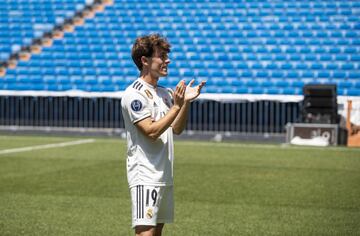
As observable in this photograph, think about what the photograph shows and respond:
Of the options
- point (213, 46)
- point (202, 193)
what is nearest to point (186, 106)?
point (202, 193)

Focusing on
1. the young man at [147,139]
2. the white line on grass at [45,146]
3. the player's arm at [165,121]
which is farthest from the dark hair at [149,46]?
the white line on grass at [45,146]

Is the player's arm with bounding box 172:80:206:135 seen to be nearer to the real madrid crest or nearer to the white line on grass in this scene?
the real madrid crest

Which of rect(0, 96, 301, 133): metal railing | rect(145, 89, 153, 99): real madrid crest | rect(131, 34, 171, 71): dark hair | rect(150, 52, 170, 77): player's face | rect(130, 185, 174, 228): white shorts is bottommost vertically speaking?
rect(0, 96, 301, 133): metal railing

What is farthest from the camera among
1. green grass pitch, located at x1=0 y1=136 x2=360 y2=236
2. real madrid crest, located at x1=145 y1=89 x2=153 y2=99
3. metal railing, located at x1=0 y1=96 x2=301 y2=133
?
metal railing, located at x1=0 y1=96 x2=301 y2=133

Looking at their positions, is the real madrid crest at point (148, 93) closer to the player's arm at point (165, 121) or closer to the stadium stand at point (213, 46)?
the player's arm at point (165, 121)

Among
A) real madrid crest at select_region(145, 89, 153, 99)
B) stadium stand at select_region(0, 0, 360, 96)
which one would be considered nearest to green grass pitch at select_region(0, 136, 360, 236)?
real madrid crest at select_region(145, 89, 153, 99)

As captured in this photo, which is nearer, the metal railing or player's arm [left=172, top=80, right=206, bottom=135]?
player's arm [left=172, top=80, right=206, bottom=135]

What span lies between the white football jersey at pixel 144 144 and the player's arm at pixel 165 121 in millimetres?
76

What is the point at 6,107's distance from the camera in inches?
1028

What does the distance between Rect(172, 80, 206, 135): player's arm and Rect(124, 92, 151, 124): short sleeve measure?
0.88 feet

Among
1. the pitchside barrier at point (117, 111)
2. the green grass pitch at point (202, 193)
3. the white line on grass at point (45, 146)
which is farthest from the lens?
the pitchside barrier at point (117, 111)

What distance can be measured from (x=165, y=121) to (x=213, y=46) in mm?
21950

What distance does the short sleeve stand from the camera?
5621 millimetres

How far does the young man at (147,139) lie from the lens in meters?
5.65
